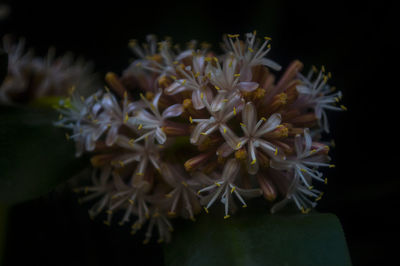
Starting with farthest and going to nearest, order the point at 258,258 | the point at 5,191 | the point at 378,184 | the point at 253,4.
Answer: the point at 253,4
the point at 378,184
the point at 5,191
the point at 258,258

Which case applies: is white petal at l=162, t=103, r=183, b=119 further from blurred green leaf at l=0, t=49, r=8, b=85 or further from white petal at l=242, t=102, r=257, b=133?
blurred green leaf at l=0, t=49, r=8, b=85

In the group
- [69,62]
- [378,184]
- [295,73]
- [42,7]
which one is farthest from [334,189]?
[42,7]

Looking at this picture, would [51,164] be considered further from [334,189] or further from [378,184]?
[378,184]

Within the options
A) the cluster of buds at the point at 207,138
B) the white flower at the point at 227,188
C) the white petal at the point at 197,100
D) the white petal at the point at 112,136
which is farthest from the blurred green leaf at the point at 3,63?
the white flower at the point at 227,188

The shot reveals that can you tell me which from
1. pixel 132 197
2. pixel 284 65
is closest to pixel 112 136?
pixel 132 197

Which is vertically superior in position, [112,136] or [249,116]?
[249,116]

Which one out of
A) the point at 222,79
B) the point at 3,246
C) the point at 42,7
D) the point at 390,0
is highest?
the point at 390,0

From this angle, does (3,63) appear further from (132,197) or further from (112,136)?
(132,197)
